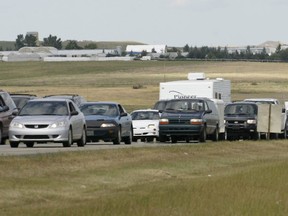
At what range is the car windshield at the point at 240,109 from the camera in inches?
1845

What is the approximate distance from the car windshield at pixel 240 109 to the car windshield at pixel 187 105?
226 inches

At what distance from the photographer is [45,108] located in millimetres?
33188

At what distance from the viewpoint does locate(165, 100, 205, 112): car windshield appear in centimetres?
4109

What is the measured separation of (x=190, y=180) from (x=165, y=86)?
2808 cm

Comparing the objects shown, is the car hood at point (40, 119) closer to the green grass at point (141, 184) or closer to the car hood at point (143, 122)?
the green grass at point (141, 184)

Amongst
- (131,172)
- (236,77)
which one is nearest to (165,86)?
(131,172)

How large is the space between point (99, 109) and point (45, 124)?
7.28 m

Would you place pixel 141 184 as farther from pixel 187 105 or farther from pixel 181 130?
pixel 187 105

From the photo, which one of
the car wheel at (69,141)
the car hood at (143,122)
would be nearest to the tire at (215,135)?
the car hood at (143,122)

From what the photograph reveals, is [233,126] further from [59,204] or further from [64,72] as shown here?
[64,72]

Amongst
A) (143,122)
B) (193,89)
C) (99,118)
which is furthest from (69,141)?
(193,89)

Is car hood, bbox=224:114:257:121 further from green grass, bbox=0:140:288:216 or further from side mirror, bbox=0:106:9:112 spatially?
green grass, bbox=0:140:288:216

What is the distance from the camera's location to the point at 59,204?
18078mm

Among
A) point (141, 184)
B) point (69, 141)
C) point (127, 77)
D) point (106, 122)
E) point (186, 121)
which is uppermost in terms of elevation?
point (141, 184)
